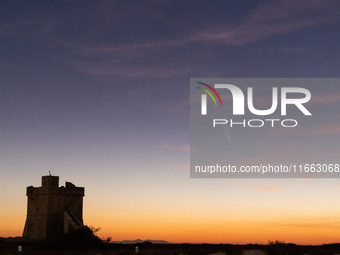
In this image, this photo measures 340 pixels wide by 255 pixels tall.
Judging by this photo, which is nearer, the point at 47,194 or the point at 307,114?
the point at 307,114

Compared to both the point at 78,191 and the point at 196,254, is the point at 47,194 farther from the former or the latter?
the point at 196,254

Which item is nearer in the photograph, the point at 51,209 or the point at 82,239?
the point at 82,239

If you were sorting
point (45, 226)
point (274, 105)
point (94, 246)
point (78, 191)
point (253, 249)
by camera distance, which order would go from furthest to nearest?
1. point (78, 191)
2. point (45, 226)
3. point (94, 246)
4. point (253, 249)
5. point (274, 105)

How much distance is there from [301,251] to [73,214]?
117 feet

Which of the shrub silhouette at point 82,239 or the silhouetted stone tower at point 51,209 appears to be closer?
the shrub silhouette at point 82,239

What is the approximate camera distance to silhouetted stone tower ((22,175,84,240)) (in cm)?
6256

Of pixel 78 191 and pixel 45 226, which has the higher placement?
pixel 78 191

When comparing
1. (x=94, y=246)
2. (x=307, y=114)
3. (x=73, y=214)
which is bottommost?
(x=94, y=246)

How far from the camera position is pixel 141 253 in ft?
140

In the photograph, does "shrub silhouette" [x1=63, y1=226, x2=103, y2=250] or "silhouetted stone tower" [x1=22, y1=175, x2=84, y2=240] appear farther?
"silhouetted stone tower" [x1=22, y1=175, x2=84, y2=240]

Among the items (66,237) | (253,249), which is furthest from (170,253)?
(66,237)

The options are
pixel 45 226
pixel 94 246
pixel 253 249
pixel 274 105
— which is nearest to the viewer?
pixel 274 105

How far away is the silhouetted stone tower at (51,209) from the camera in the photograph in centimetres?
6256

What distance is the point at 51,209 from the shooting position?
63531 mm
